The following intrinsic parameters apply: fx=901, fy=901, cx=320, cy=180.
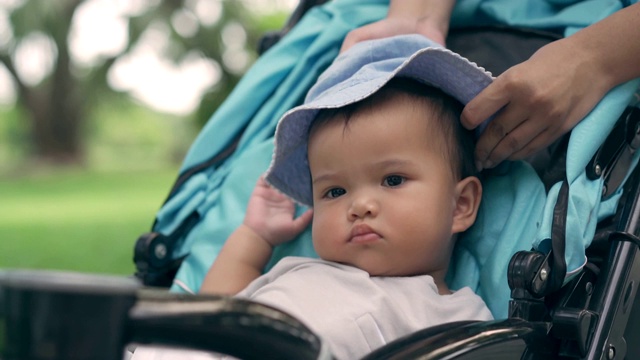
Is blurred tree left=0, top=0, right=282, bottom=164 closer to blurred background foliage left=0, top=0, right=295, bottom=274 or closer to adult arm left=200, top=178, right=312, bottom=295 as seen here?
blurred background foliage left=0, top=0, right=295, bottom=274

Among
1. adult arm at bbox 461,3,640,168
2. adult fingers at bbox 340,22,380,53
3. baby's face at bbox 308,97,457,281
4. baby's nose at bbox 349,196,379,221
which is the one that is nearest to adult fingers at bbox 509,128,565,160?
adult arm at bbox 461,3,640,168

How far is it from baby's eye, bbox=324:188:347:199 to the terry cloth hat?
11cm

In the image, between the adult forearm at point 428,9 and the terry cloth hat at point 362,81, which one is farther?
the adult forearm at point 428,9

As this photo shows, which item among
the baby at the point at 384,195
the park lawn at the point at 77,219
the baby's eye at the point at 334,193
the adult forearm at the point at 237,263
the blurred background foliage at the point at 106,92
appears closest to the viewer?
the baby at the point at 384,195

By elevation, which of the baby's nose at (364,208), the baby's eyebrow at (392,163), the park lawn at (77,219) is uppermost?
the baby's eyebrow at (392,163)

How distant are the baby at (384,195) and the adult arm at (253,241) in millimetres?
139

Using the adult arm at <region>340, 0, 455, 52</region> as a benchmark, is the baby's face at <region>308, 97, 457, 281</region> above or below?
below

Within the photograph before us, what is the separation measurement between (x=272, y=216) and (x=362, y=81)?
310 mm

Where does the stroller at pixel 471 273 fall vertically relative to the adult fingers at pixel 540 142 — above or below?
below

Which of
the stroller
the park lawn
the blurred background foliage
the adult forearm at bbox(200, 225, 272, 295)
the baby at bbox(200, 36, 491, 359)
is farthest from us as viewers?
the blurred background foliage

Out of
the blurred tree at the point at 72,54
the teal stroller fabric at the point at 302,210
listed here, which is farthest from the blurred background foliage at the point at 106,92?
the teal stroller fabric at the point at 302,210

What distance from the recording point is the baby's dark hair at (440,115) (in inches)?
46.8

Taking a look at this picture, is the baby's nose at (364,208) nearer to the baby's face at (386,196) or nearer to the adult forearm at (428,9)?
the baby's face at (386,196)

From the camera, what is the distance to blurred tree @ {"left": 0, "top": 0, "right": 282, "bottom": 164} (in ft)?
34.5
